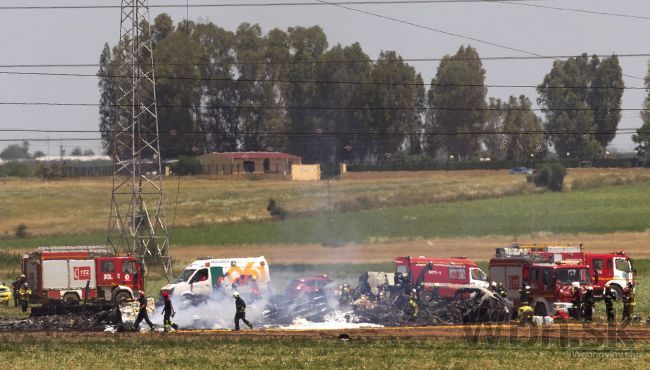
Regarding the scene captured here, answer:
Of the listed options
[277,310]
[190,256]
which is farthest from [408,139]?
[277,310]

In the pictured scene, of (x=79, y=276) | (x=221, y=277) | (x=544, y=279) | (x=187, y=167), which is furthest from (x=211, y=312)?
(x=187, y=167)

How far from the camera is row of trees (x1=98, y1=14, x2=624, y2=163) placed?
114m

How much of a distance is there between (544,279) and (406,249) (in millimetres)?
35621

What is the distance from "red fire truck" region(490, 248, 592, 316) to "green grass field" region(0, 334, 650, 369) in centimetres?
929

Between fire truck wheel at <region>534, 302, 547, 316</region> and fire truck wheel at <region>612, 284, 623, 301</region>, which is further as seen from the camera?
fire truck wheel at <region>612, 284, 623, 301</region>

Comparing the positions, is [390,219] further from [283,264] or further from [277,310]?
[277,310]

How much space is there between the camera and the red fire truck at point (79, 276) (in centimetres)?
5144

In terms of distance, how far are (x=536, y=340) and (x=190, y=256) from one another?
4386 centimetres

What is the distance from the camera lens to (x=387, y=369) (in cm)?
2791

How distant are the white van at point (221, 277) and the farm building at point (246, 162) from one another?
5791 cm

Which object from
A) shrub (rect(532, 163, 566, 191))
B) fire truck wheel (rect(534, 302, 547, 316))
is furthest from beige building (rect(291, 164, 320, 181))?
fire truck wheel (rect(534, 302, 547, 316))

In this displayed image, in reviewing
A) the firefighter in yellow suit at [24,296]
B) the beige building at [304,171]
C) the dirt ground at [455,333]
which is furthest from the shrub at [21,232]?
the dirt ground at [455,333]

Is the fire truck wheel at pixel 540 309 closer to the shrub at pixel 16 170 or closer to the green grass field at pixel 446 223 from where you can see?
the green grass field at pixel 446 223

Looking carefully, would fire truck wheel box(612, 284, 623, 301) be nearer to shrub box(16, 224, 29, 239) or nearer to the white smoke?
the white smoke
